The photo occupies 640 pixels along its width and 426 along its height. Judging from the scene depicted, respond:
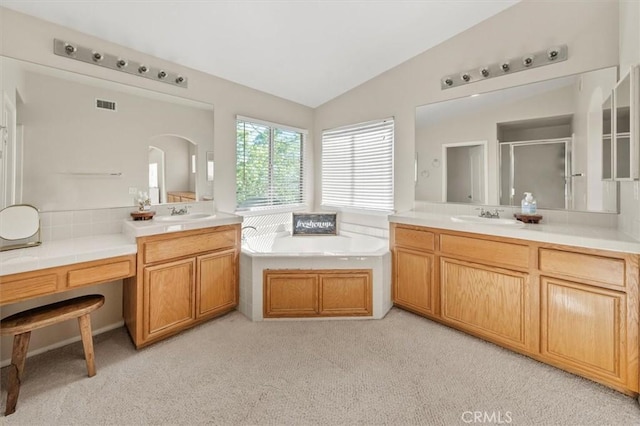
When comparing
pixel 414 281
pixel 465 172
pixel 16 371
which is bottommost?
pixel 16 371

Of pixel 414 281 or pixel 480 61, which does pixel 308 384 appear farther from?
pixel 480 61

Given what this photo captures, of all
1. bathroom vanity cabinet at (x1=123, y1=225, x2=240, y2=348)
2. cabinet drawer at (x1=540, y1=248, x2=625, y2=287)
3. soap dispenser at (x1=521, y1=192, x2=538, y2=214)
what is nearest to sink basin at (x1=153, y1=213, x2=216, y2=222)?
bathroom vanity cabinet at (x1=123, y1=225, x2=240, y2=348)

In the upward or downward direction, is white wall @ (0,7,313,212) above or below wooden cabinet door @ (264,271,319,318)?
above

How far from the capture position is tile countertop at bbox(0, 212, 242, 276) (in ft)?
5.48

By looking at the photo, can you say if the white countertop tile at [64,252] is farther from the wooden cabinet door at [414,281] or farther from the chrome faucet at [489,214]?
the chrome faucet at [489,214]

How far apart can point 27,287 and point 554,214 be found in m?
3.75

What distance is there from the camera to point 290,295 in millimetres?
2674

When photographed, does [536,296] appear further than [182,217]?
No

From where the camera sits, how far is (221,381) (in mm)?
1874

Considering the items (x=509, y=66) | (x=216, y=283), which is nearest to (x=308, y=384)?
(x=216, y=283)

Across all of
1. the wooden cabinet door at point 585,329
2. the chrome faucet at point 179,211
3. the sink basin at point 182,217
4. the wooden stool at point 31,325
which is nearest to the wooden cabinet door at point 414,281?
the wooden cabinet door at point 585,329

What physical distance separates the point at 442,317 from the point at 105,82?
3.44 metres

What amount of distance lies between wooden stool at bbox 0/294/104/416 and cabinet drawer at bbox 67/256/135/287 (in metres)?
0.16

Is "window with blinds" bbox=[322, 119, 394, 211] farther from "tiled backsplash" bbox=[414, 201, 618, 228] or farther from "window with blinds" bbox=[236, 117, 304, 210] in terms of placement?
"tiled backsplash" bbox=[414, 201, 618, 228]
